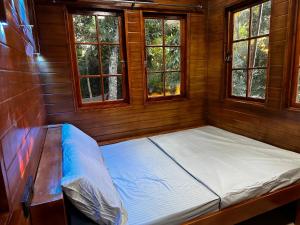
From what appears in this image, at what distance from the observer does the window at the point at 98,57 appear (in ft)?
7.83

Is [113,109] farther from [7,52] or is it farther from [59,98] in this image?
[7,52]

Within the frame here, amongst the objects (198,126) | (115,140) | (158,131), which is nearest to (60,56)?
(115,140)

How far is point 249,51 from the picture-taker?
2391 mm

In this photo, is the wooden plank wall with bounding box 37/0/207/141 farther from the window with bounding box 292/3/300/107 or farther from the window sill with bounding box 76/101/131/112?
the window with bounding box 292/3/300/107

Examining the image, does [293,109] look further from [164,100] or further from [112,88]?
[112,88]

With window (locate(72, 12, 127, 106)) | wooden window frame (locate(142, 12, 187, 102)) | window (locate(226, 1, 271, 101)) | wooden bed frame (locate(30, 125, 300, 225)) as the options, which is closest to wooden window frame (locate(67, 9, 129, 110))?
window (locate(72, 12, 127, 106))

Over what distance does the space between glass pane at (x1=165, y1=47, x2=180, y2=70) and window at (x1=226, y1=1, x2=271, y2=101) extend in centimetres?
66

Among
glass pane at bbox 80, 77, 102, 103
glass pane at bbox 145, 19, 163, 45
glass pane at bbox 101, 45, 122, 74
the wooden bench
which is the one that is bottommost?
the wooden bench

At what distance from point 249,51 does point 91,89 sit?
1.93 meters

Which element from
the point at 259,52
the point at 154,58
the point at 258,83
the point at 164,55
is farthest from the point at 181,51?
the point at 258,83

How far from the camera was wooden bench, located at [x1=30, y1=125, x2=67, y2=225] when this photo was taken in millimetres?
896

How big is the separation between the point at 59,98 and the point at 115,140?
2.74ft

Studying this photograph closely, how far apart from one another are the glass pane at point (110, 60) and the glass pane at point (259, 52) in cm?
157

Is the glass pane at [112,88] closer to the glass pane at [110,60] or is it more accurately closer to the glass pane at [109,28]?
the glass pane at [110,60]
